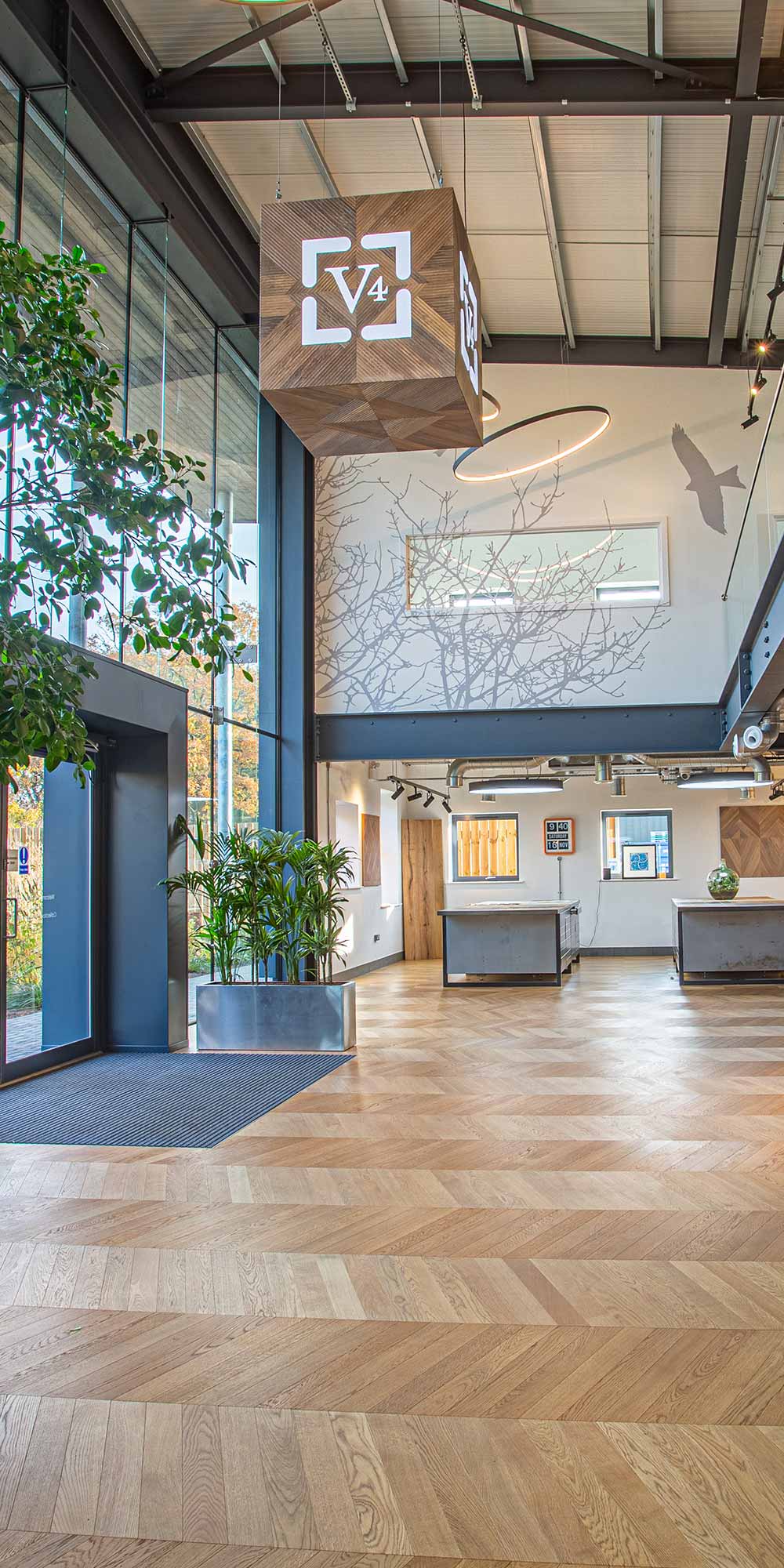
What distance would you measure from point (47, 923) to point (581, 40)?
19.3 ft

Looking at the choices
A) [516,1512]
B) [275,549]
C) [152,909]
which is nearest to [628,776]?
[275,549]

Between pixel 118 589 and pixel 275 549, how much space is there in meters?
3.79

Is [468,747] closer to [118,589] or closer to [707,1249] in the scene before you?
[118,589]

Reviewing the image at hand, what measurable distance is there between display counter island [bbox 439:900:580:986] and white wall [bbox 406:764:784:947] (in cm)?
Result: 361

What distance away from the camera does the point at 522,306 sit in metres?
10.8

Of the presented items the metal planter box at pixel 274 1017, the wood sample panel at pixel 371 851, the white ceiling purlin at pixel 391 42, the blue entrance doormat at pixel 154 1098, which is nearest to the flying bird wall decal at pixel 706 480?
the white ceiling purlin at pixel 391 42

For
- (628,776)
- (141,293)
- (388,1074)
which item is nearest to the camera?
(388,1074)

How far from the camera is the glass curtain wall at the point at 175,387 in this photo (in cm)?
661

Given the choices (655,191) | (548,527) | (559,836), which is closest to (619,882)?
(559,836)

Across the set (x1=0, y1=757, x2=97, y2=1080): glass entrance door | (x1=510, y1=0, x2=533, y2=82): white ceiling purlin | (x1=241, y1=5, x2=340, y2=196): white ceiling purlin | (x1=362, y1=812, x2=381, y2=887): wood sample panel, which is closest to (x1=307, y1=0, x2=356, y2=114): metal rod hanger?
(x1=241, y1=5, x2=340, y2=196): white ceiling purlin

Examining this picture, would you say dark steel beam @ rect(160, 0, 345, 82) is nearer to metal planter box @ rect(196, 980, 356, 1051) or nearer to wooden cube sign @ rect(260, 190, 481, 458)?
wooden cube sign @ rect(260, 190, 481, 458)

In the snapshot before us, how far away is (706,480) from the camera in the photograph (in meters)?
11.0

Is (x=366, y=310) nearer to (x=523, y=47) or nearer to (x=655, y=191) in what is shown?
(x=523, y=47)

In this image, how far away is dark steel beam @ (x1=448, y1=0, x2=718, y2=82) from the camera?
6.18 m
